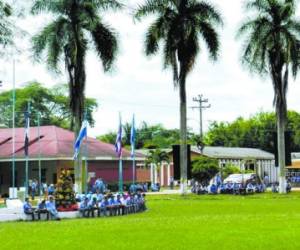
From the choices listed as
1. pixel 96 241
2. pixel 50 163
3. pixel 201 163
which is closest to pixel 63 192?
pixel 96 241

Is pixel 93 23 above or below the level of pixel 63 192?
above

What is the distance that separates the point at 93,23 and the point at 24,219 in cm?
1377

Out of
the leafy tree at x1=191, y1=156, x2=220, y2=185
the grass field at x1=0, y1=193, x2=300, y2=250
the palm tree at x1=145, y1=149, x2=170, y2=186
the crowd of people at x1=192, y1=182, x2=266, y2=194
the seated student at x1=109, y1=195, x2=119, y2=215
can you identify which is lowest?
the grass field at x1=0, y1=193, x2=300, y2=250

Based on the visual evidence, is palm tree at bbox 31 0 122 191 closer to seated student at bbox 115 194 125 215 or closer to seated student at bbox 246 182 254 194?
seated student at bbox 115 194 125 215

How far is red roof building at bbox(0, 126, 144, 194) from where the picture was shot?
53750 millimetres

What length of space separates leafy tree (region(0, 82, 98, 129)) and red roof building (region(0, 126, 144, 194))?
80.0ft

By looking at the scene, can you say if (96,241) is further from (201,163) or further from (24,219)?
(201,163)

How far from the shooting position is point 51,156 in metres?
52.6

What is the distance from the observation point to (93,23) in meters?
37.6

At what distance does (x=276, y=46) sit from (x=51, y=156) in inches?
752

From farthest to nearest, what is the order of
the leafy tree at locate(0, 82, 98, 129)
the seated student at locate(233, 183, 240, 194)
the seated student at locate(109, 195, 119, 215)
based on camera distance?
the leafy tree at locate(0, 82, 98, 129) → the seated student at locate(233, 183, 240, 194) → the seated student at locate(109, 195, 119, 215)

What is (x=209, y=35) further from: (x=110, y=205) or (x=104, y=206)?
(x=104, y=206)

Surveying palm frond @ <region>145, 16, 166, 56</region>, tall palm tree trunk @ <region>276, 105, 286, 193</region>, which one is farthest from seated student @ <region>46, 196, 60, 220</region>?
tall palm tree trunk @ <region>276, 105, 286, 193</region>

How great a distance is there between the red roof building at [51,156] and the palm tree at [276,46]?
584 inches
